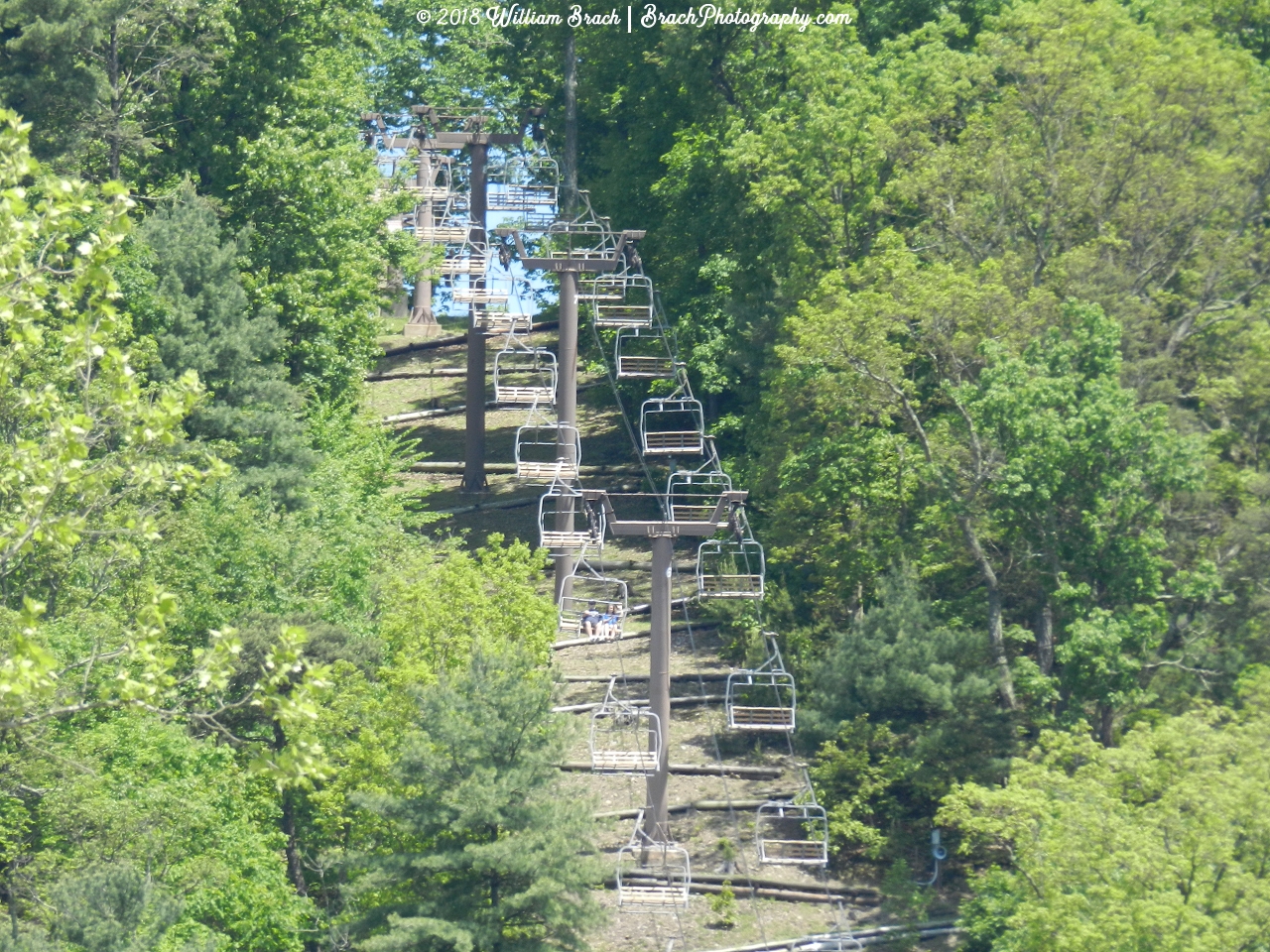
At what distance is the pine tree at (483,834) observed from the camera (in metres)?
26.4

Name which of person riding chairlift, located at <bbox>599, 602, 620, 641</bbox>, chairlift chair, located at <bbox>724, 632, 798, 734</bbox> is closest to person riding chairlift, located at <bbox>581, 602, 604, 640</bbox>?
person riding chairlift, located at <bbox>599, 602, 620, 641</bbox>

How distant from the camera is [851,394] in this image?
118ft

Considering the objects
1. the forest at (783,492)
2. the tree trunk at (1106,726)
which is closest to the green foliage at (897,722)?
the forest at (783,492)

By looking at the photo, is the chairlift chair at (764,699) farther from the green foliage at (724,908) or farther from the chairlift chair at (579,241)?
the chairlift chair at (579,241)

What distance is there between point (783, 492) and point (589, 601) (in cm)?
640

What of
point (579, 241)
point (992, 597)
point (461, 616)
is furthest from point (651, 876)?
point (579, 241)

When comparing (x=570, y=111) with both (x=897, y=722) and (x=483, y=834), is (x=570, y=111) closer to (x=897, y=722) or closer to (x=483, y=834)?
(x=897, y=722)

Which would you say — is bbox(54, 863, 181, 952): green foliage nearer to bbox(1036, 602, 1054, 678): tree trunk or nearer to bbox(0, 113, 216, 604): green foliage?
bbox(0, 113, 216, 604): green foliage

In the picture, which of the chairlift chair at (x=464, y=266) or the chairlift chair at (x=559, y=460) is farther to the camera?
the chairlift chair at (x=464, y=266)

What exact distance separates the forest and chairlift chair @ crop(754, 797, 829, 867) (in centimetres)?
44

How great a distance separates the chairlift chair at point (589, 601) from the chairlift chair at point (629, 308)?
4.42m

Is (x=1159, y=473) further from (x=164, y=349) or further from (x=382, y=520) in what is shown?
(x=164, y=349)

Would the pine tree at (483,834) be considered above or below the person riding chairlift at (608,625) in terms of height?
below

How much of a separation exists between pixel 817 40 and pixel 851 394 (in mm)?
9323
